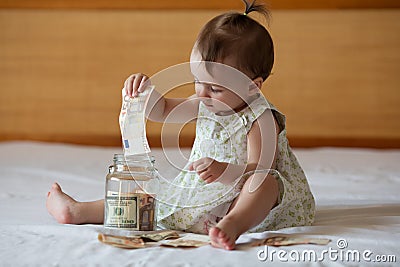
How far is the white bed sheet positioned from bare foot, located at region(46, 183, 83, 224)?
2 cm

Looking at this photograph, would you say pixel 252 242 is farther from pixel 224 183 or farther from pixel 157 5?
pixel 157 5

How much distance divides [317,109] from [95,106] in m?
0.84

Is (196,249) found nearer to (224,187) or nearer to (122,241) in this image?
(122,241)

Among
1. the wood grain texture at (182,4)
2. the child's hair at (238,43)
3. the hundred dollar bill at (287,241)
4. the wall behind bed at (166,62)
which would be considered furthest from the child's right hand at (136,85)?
the wood grain texture at (182,4)

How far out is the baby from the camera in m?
1.04

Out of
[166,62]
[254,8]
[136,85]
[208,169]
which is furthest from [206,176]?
[166,62]

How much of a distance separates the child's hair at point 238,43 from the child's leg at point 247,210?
20 cm

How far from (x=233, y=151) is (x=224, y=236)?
0.29 meters

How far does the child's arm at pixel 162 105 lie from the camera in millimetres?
1083

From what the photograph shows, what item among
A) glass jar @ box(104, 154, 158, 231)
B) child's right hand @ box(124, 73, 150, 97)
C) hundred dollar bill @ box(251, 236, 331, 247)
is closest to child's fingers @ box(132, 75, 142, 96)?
child's right hand @ box(124, 73, 150, 97)

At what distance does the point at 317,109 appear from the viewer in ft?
7.84

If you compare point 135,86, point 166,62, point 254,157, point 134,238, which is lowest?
point 134,238

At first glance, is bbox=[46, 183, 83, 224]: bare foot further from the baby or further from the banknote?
the banknote

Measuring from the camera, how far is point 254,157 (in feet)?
3.53
